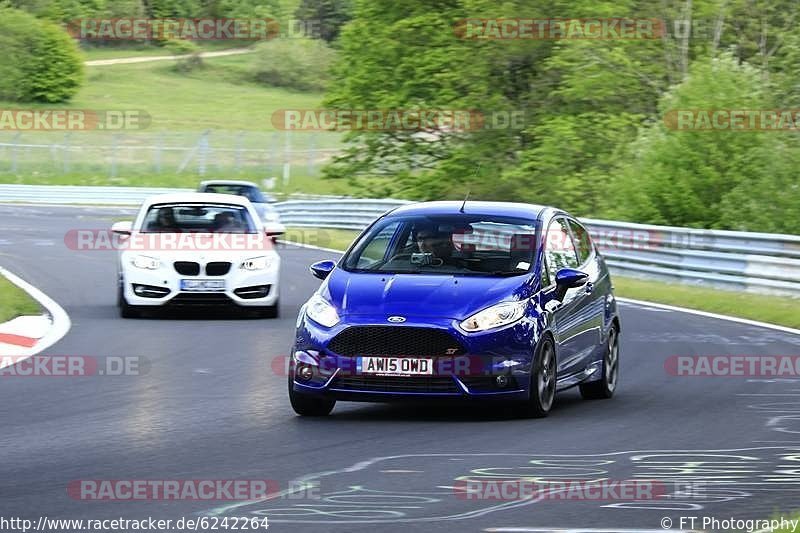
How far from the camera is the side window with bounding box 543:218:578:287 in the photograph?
1225 cm

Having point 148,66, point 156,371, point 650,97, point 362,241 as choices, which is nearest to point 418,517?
point 362,241

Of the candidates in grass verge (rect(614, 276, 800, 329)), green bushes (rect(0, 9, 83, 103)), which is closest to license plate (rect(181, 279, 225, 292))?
grass verge (rect(614, 276, 800, 329))

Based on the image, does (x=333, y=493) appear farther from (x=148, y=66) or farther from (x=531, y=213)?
(x=148, y=66)

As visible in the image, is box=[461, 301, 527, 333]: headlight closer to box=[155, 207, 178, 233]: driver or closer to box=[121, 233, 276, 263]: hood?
box=[121, 233, 276, 263]: hood

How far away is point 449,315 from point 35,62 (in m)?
90.2

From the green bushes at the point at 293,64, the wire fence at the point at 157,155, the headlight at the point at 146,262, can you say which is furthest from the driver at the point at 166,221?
the green bushes at the point at 293,64

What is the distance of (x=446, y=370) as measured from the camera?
11.1 metres

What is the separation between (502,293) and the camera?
11438mm

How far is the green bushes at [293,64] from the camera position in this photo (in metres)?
114

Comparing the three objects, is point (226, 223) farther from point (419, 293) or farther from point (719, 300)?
point (419, 293)

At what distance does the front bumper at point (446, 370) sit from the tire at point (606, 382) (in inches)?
71.1

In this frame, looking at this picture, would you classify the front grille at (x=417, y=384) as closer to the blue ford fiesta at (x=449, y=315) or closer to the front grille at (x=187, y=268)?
the blue ford fiesta at (x=449, y=315)

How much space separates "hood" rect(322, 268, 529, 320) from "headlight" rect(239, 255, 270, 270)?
8421 millimetres

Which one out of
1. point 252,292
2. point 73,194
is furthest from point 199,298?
point 73,194
